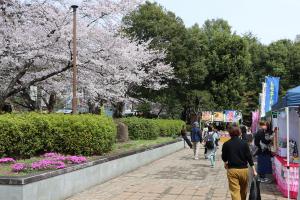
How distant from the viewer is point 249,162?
804 centimetres

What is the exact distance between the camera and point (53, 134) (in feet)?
39.7

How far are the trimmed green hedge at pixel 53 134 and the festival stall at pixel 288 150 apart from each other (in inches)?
196

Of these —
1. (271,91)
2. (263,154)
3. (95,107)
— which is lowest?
(263,154)

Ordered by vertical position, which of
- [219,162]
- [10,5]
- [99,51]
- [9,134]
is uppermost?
[10,5]

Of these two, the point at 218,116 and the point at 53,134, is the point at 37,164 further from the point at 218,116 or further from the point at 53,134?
the point at 218,116

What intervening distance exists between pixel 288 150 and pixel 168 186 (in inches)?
130

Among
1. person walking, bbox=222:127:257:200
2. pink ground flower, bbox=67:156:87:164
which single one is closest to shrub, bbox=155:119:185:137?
pink ground flower, bbox=67:156:87:164

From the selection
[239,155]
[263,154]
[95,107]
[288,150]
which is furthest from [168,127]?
[239,155]

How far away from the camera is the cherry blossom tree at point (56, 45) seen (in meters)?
18.1

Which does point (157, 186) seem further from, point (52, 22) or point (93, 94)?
point (93, 94)

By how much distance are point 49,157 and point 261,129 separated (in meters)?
6.22

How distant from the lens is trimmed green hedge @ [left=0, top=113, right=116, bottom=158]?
34.8 ft

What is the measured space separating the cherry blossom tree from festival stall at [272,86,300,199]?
31.6ft

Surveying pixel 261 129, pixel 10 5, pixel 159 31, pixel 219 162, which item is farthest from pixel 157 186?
pixel 159 31
